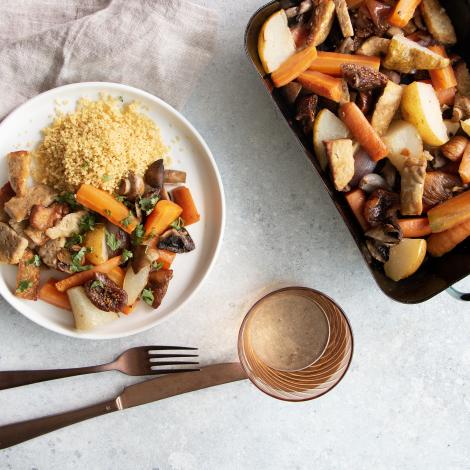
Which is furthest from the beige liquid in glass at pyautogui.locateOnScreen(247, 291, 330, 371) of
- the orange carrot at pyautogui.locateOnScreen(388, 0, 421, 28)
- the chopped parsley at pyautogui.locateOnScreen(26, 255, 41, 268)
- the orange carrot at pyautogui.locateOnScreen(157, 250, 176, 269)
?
the orange carrot at pyautogui.locateOnScreen(388, 0, 421, 28)

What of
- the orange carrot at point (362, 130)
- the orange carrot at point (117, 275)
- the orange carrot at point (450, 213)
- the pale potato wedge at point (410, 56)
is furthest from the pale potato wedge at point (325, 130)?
the orange carrot at point (117, 275)

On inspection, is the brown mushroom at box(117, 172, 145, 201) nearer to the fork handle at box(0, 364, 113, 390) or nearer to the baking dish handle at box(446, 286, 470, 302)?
the fork handle at box(0, 364, 113, 390)

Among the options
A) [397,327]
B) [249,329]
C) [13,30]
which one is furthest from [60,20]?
[397,327]

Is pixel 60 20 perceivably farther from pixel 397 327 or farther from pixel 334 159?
pixel 397 327

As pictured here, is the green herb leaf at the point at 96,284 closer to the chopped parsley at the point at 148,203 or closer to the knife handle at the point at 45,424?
the chopped parsley at the point at 148,203

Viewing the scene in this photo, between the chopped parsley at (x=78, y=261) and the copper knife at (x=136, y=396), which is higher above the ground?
the chopped parsley at (x=78, y=261)
